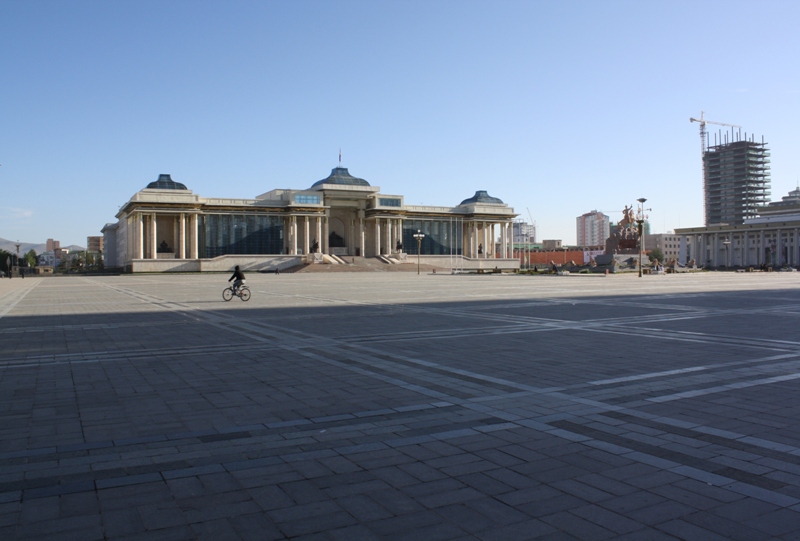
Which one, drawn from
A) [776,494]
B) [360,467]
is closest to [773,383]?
[776,494]

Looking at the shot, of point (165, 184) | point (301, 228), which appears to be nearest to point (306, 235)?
point (301, 228)

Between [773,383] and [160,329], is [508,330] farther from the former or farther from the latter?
[160,329]

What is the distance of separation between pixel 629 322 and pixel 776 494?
11.9 m

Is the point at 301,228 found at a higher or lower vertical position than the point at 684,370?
higher

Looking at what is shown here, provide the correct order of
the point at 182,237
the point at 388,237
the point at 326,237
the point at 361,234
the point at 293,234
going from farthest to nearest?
the point at 361,234 < the point at 388,237 < the point at 326,237 < the point at 293,234 < the point at 182,237

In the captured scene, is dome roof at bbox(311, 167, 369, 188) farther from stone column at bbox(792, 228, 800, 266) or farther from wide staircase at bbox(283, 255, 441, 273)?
stone column at bbox(792, 228, 800, 266)

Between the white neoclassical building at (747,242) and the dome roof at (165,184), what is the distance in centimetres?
9079

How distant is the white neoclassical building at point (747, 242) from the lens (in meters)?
116

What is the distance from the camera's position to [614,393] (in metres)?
7.55

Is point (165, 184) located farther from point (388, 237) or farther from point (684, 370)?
point (684, 370)

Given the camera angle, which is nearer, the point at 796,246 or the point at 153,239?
the point at 153,239

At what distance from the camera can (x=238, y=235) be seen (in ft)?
292

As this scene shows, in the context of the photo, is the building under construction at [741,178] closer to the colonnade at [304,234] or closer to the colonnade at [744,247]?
the colonnade at [744,247]

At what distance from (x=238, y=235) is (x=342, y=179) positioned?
17506 mm
